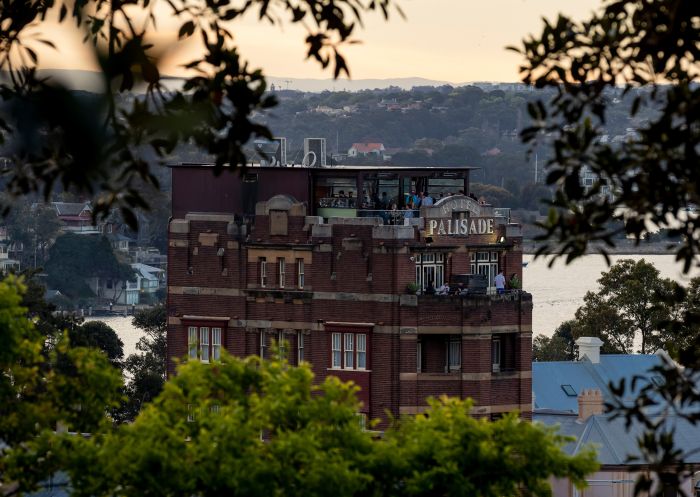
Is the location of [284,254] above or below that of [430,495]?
A: above

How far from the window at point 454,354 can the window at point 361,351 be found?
2.30m

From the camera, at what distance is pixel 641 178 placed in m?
14.7

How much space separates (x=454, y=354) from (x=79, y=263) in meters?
113

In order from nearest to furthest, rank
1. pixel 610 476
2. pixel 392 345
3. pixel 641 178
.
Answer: pixel 641 178 → pixel 610 476 → pixel 392 345

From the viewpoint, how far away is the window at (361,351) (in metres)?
58.6

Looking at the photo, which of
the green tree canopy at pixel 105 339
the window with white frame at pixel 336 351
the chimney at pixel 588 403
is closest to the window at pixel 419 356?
the window with white frame at pixel 336 351

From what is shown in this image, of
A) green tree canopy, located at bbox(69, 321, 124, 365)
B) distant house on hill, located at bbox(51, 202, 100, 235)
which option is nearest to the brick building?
green tree canopy, located at bbox(69, 321, 124, 365)

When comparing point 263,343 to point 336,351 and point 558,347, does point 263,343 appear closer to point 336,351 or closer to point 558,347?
point 336,351

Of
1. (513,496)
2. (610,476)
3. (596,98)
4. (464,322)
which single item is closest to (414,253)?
(464,322)

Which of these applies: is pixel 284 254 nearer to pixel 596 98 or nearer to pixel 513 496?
pixel 513 496

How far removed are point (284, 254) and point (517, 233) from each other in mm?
6528

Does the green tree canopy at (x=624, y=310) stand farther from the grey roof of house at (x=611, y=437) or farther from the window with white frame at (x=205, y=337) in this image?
the window with white frame at (x=205, y=337)

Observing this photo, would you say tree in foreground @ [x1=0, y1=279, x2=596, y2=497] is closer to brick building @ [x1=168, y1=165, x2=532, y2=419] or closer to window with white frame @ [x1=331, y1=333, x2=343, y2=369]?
brick building @ [x1=168, y1=165, x2=532, y2=419]

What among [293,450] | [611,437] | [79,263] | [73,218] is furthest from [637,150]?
[73,218]
